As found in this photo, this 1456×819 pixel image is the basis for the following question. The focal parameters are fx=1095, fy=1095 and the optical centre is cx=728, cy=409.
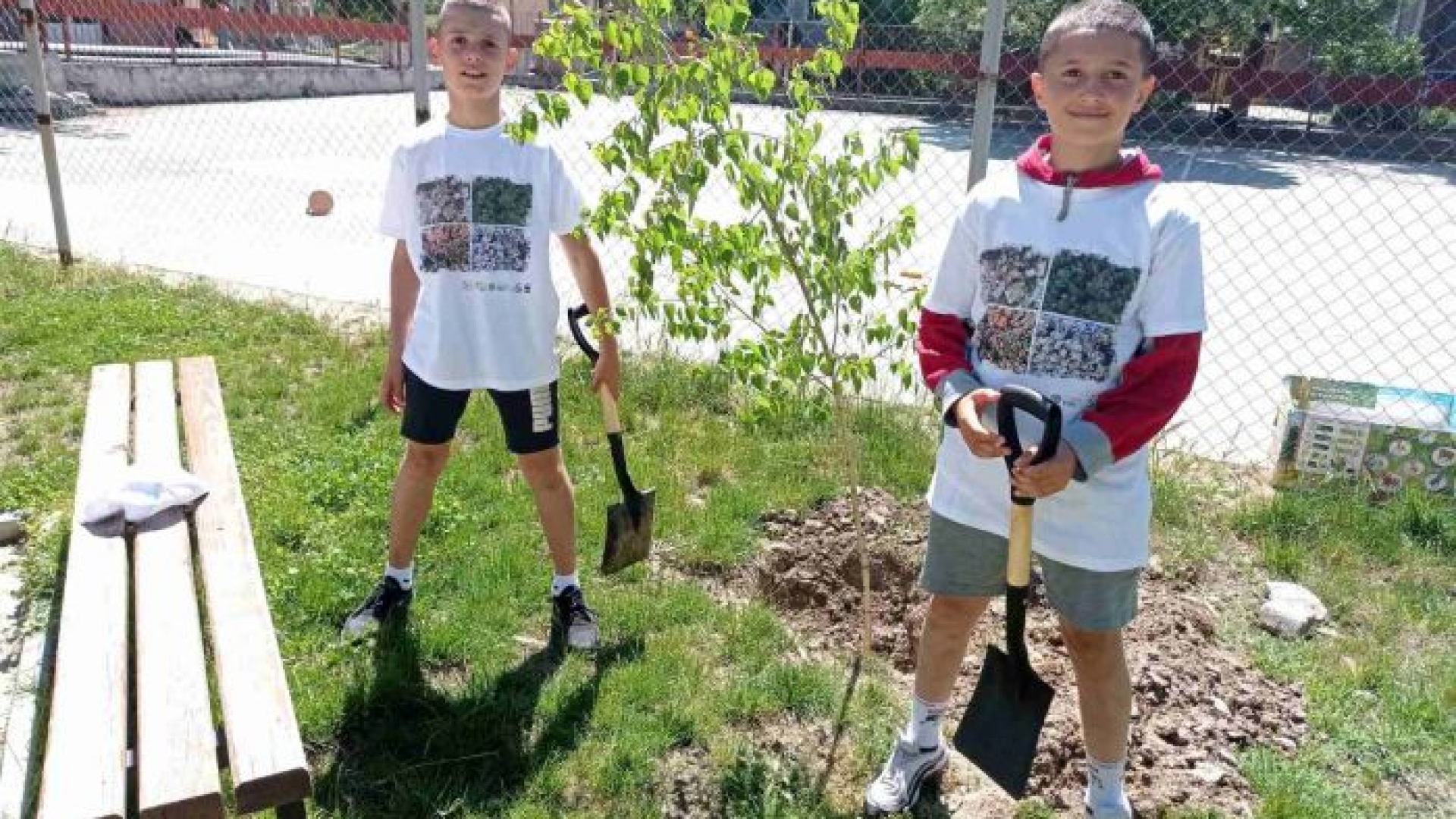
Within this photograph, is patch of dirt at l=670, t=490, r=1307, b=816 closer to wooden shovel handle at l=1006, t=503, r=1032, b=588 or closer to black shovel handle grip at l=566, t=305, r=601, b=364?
wooden shovel handle at l=1006, t=503, r=1032, b=588

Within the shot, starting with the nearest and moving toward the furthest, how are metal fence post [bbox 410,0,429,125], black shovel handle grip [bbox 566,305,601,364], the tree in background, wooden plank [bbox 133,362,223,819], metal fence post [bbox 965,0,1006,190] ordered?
wooden plank [bbox 133,362,223,819]
the tree in background
black shovel handle grip [bbox 566,305,601,364]
metal fence post [bbox 965,0,1006,190]
metal fence post [bbox 410,0,429,125]

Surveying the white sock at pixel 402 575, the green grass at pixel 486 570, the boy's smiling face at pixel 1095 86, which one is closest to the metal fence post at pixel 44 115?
the green grass at pixel 486 570

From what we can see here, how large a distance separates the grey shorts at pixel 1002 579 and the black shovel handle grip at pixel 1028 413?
0.22 meters

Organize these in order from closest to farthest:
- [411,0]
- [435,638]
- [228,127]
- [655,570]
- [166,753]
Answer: [166,753], [435,638], [655,570], [411,0], [228,127]

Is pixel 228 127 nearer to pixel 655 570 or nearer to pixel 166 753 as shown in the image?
pixel 655 570

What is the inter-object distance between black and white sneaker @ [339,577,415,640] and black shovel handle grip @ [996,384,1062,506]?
1.89m

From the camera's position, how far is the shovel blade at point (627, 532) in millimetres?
3215

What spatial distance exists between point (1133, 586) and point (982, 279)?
67 cm

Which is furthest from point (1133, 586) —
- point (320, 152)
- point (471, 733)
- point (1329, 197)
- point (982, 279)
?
point (320, 152)

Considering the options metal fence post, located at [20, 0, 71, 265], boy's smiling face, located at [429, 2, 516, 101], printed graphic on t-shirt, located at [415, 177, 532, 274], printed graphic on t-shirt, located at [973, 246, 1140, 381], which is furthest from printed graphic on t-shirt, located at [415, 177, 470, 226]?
metal fence post, located at [20, 0, 71, 265]

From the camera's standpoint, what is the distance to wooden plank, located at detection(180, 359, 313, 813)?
1832 mm

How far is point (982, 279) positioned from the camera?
7.02 feet

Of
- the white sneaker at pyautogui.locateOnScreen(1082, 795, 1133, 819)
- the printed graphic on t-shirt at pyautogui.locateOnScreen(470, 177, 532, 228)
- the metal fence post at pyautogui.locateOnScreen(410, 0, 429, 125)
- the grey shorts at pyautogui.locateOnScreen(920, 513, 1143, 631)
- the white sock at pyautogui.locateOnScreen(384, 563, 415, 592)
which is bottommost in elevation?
the white sneaker at pyautogui.locateOnScreen(1082, 795, 1133, 819)

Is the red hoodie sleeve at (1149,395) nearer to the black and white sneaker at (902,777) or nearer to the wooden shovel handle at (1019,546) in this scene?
the wooden shovel handle at (1019,546)
